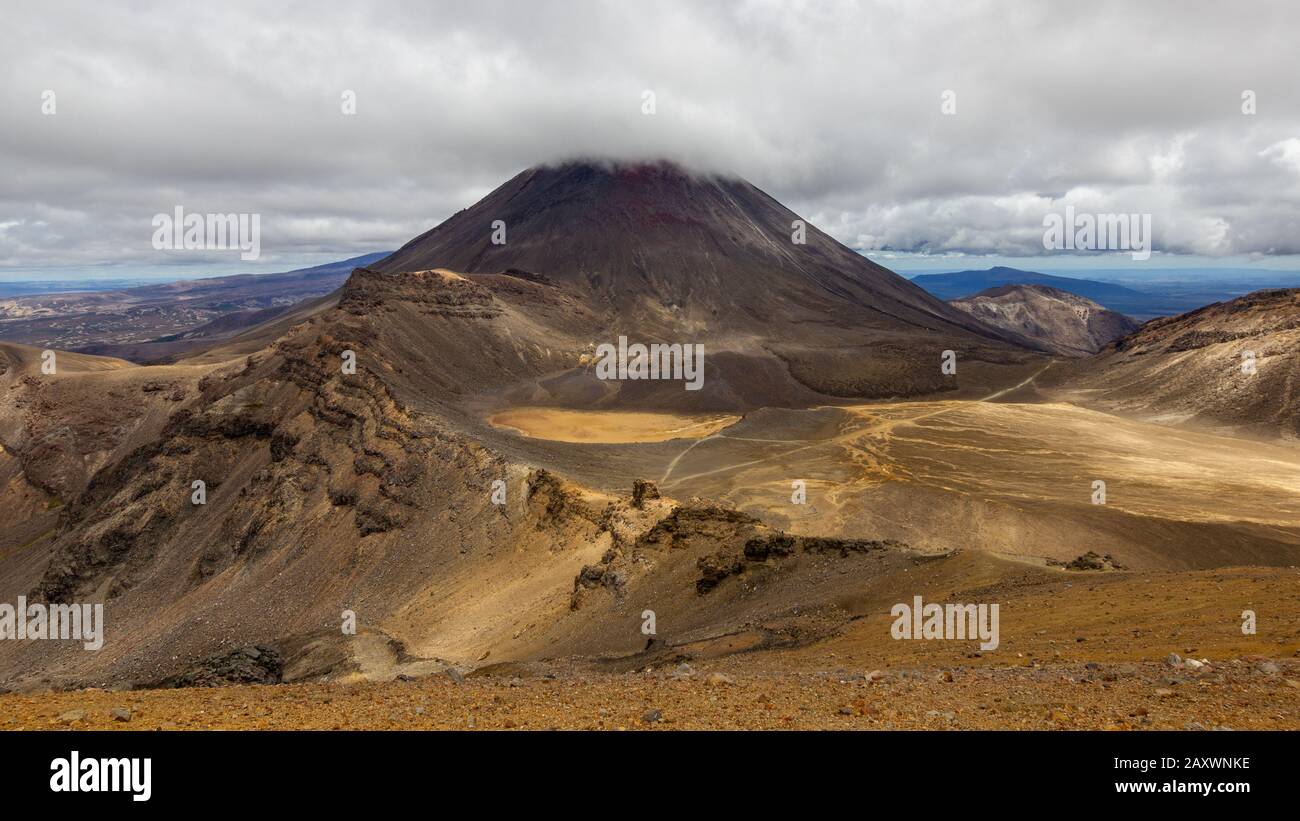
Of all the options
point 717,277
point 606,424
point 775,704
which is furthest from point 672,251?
point 775,704

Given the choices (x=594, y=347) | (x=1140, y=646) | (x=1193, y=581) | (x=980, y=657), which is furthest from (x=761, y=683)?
(x=594, y=347)

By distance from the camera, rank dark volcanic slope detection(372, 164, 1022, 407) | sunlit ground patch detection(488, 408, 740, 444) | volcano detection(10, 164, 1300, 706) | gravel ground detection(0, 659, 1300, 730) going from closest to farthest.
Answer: gravel ground detection(0, 659, 1300, 730)
volcano detection(10, 164, 1300, 706)
sunlit ground patch detection(488, 408, 740, 444)
dark volcanic slope detection(372, 164, 1022, 407)

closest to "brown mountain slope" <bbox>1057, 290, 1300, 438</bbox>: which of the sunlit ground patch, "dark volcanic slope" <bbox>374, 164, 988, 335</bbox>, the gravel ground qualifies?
"dark volcanic slope" <bbox>374, 164, 988, 335</bbox>

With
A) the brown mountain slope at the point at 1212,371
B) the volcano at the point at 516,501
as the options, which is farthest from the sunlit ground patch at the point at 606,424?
the brown mountain slope at the point at 1212,371

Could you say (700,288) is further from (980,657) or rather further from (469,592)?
(980,657)

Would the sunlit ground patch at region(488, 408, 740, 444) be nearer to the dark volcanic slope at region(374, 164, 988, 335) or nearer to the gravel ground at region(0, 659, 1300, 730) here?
the gravel ground at region(0, 659, 1300, 730)

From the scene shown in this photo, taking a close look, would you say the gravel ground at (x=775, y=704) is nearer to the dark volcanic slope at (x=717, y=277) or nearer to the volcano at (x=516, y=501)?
the volcano at (x=516, y=501)
